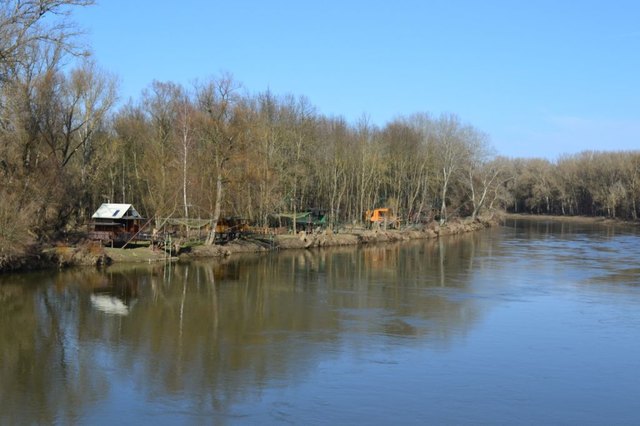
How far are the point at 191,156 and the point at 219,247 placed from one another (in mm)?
7426

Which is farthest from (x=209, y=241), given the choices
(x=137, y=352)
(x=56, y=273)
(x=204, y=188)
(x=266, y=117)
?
(x=137, y=352)

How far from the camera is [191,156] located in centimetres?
4438

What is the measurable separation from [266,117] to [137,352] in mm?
38556

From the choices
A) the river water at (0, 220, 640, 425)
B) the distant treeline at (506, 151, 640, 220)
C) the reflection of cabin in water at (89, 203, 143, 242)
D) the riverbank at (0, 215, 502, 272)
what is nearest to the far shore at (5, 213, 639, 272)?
the riverbank at (0, 215, 502, 272)

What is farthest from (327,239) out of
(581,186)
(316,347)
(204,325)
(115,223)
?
(581,186)

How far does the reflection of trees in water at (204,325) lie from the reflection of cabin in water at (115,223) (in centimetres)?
464

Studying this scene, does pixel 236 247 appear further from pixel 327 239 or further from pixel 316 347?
pixel 316 347

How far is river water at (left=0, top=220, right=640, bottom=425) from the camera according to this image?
46.0 ft

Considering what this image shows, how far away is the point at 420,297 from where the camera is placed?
27406mm

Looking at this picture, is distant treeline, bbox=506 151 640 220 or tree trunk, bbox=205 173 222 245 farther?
distant treeline, bbox=506 151 640 220

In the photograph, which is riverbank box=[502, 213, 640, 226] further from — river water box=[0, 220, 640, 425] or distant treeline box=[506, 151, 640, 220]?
river water box=[0, 220, 640, 425]

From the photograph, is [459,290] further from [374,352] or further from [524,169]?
[524,169]

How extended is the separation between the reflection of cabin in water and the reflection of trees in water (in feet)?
15.2

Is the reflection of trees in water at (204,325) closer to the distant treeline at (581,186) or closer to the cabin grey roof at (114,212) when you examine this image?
the cabin grey roof at (114,212)
